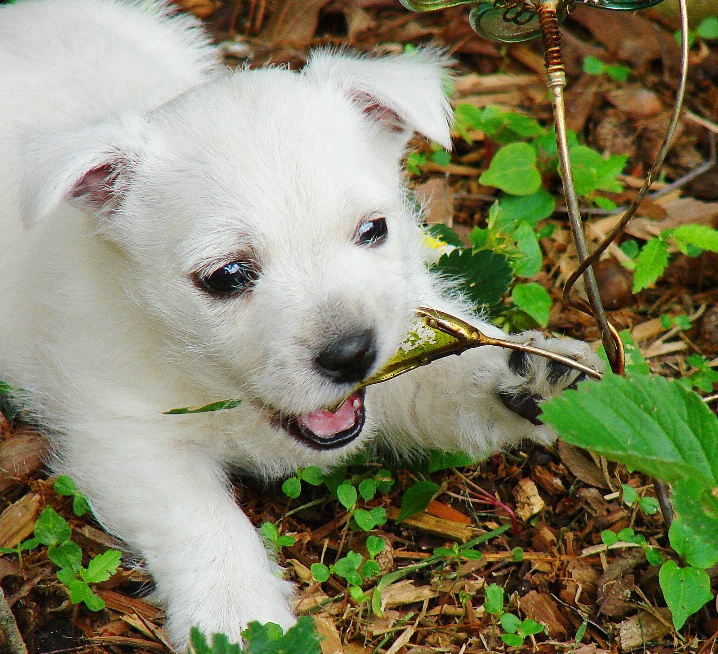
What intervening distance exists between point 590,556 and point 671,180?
2.41 meters

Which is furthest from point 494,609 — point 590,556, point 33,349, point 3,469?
point 33,349

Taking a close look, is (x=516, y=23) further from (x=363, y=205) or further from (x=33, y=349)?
(x=33, y=349)

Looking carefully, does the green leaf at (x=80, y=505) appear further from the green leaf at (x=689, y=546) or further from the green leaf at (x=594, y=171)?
the green leaf at (x=594, y=171)

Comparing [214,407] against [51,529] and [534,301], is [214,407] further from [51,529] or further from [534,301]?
[534,301]

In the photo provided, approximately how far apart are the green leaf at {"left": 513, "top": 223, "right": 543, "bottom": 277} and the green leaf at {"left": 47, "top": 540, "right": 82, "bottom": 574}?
2.16 m

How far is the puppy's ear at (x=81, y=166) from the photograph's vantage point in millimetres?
2609

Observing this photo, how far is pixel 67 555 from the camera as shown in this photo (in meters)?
2.80

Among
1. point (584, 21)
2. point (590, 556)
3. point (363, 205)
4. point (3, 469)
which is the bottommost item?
point (590, 556)

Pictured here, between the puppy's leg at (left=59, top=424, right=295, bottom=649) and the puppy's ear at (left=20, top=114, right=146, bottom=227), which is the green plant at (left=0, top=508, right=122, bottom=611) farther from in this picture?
the puppy's ear at (left=20, top=114, right=146, bottom=227)

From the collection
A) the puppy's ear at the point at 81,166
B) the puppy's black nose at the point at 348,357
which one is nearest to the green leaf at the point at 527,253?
the puppy's black nose at the point at 348,357

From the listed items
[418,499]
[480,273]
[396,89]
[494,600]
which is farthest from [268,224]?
[494,600]

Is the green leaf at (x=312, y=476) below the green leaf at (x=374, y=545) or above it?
above

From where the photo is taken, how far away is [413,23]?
206 inches

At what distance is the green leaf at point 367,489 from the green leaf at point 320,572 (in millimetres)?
315
